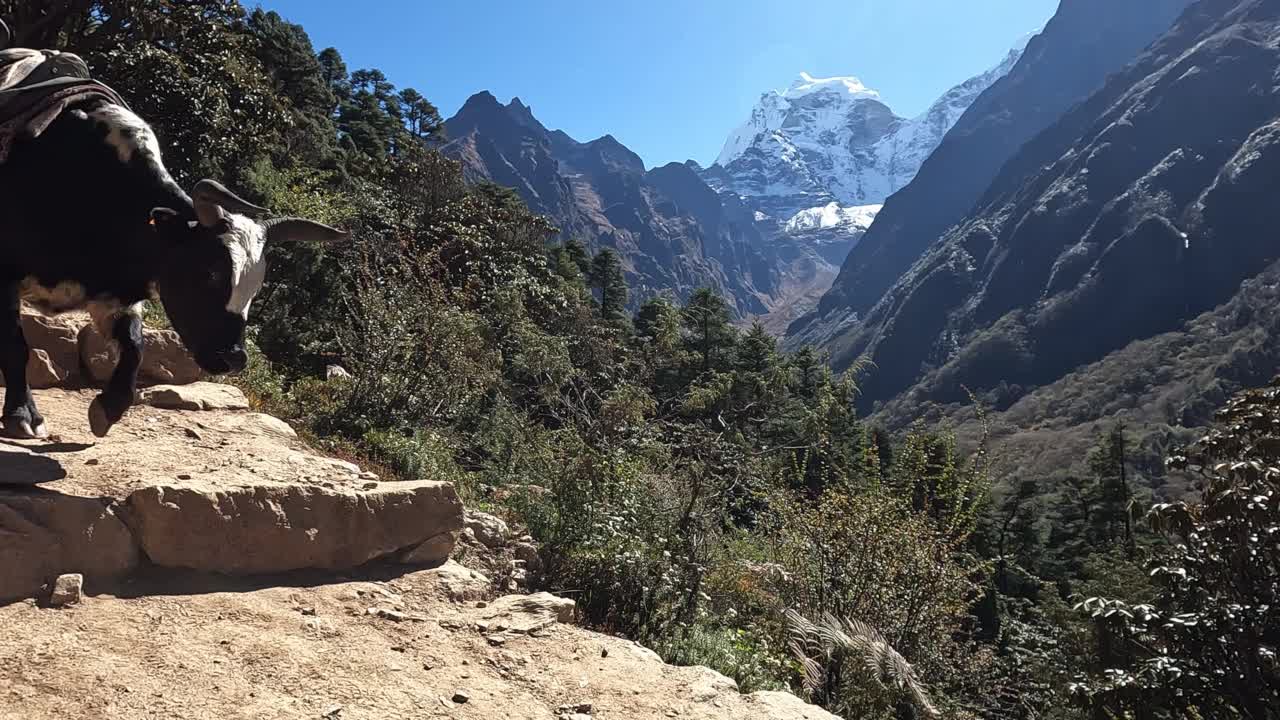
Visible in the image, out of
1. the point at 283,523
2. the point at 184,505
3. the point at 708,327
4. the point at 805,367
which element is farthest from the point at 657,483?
the point at 805,367

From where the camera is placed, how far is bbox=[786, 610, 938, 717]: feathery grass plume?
4.81 metres

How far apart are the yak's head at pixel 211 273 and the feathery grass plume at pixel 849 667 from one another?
4.08 metres

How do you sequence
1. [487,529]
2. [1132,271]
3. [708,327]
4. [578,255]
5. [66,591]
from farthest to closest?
→ [1132,271] < [578,255] < [708,327] < [487,529] < [66,591]

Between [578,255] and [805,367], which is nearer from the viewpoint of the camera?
[805,367]

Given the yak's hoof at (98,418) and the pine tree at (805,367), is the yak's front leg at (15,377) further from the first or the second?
the pine tree at (805,367)

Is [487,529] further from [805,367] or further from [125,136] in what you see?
[805,367]

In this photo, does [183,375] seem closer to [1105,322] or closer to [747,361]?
[747,361]

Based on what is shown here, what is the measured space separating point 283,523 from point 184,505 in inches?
17.2

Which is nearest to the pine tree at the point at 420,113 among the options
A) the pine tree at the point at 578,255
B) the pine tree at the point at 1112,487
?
the pine tree at the point at 578,255

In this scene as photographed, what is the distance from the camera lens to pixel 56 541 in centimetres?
276

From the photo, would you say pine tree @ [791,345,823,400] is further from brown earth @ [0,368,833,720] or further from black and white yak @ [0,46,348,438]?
black and white yak @ [0,46,348,438]

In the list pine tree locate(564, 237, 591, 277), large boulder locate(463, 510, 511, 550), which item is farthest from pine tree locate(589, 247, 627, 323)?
large boulder locate(463, 510, 511, 550)

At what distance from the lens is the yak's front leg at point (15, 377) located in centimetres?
330

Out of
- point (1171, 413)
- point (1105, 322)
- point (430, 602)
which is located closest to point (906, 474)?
point (430, 602)
